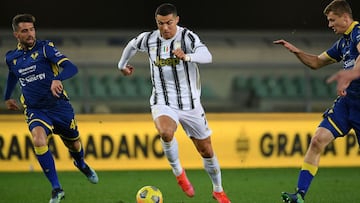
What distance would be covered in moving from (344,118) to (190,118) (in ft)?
5.60

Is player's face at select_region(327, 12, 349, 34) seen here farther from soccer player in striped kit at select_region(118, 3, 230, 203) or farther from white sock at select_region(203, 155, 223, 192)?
white sock at select_region(203, 155, 223, 192)

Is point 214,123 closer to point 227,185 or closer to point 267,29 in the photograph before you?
point 227,185

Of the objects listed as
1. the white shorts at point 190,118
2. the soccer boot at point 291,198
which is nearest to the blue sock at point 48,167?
the white shorts at point 190,118

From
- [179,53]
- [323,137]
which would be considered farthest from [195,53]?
[323,137]

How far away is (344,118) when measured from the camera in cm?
891

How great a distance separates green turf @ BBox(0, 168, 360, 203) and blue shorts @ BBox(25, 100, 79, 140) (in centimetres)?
79

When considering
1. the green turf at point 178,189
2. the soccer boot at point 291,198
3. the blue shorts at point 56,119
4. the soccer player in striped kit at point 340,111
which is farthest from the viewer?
the green turf at point 178,189

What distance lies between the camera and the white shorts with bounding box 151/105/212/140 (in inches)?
377

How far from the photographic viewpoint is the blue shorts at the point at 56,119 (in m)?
10.1

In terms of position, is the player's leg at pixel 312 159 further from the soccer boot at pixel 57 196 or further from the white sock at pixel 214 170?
the soccer boot at pixel 57 196

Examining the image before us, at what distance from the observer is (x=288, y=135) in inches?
575

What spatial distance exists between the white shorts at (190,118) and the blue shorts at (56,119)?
1.29 meters

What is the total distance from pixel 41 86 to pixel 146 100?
208 inches

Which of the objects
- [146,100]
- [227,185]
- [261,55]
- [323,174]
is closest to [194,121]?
[227,185]
